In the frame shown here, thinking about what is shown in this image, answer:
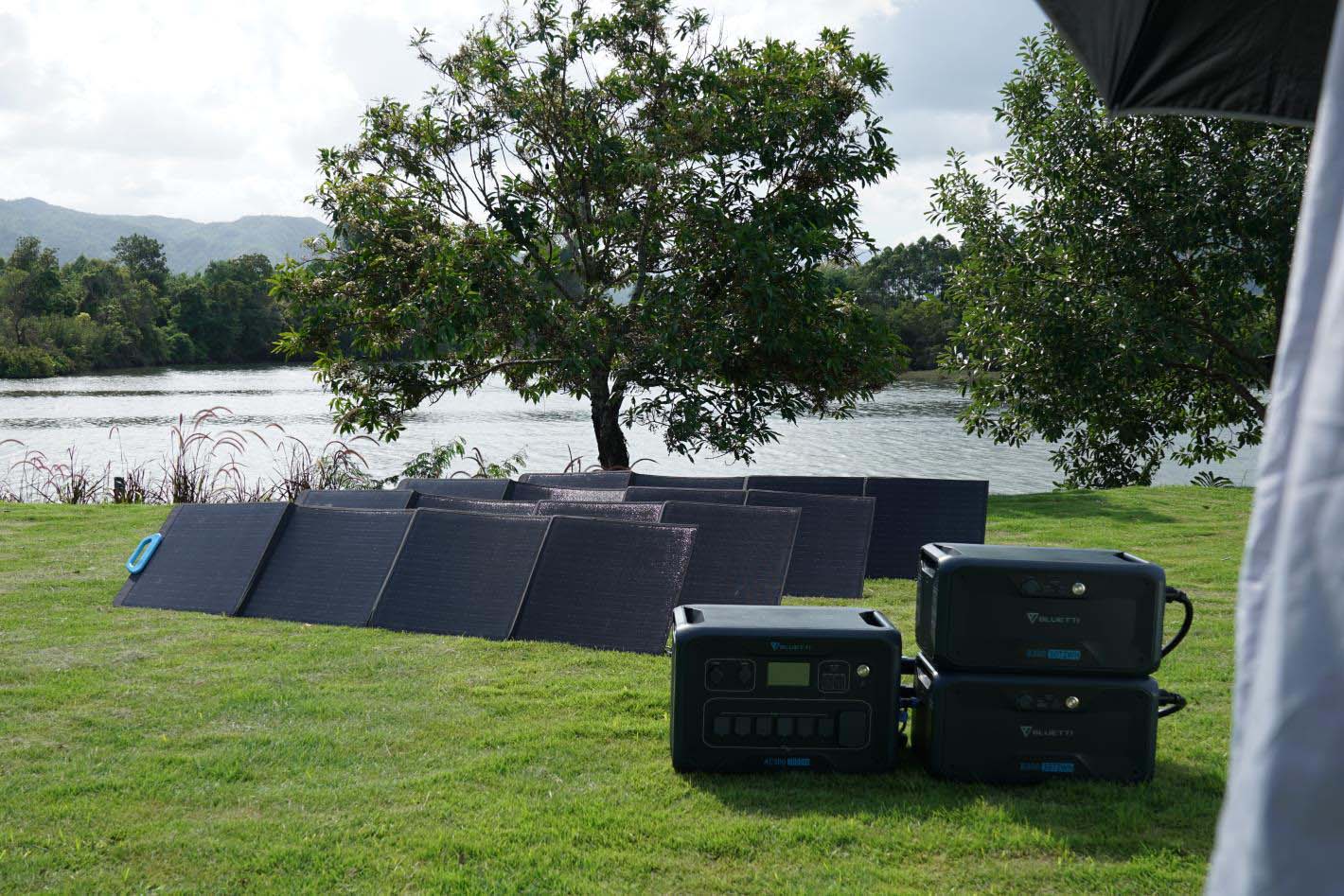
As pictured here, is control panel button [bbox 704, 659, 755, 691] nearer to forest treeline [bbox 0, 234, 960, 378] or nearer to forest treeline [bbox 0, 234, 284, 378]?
forest treeline [bbox 0, 234, 960, 378]

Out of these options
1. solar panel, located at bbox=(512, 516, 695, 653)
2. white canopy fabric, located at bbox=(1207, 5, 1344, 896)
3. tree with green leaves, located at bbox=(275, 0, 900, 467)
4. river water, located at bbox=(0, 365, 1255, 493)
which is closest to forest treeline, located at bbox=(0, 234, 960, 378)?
river water, located at bbox=(0, 365, 1255, 493)

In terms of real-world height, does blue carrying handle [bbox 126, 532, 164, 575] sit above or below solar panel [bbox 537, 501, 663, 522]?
below

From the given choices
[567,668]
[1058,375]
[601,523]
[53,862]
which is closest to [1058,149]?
[1058,375]

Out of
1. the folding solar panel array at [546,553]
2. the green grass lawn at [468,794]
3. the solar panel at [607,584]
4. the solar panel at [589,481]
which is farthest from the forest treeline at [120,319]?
the green grass lawn at [468,794]

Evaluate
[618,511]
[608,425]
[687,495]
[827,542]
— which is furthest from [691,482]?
[608,425]

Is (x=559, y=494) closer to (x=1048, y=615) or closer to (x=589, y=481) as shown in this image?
(x=589, y=481)

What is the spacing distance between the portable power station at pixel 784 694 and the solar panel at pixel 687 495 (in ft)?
10.9

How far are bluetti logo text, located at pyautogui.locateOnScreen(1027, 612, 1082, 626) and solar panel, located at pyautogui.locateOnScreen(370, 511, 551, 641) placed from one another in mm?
2849

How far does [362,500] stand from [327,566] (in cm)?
103

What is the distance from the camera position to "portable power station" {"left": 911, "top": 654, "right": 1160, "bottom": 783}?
12.1ft

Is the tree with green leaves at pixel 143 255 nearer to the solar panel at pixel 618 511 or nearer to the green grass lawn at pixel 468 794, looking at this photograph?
the solar panel at pixel 618 511

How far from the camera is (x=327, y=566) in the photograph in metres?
6.40

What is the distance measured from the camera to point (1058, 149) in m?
11.7

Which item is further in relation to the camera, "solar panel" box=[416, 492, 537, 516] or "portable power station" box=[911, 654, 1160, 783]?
"solar panel" box=[416, 492, 537, 516]
